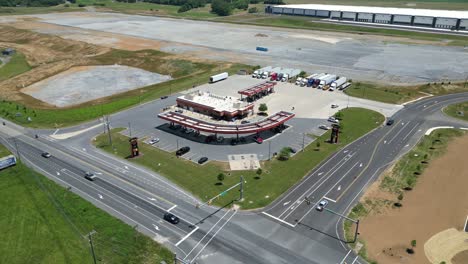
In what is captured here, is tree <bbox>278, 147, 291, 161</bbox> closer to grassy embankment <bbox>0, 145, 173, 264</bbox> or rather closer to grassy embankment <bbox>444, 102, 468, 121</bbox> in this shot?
grassy embankment <bbox>0, 145, 173, 264</bbox>

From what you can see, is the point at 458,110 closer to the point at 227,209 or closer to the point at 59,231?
the point at 227,209

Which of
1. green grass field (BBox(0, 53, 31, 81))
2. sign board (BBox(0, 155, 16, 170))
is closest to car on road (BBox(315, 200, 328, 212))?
sign board (BBox(0, 155, 16, 170))

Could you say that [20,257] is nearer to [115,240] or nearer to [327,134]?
[115,240]

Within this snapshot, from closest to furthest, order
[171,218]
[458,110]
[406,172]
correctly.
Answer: [171,218] → [406,172] → [458,110]

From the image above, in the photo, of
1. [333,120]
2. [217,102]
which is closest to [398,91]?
[333,120]

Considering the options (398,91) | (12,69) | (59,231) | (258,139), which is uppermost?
(398,91)
